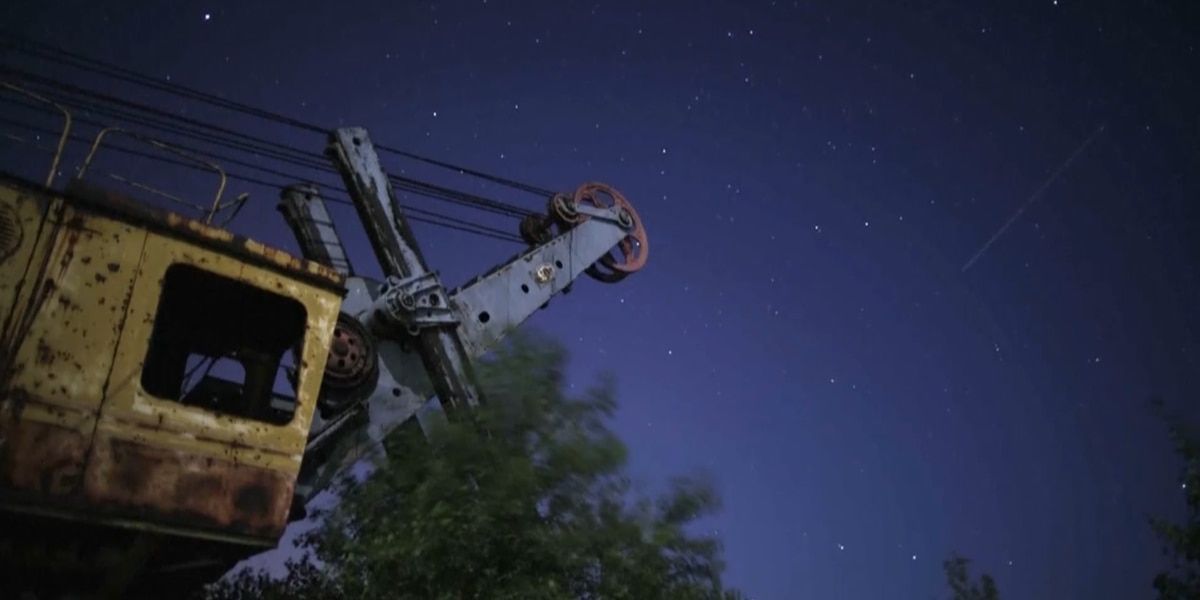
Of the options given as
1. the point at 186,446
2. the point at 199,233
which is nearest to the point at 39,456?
the point at 186,446

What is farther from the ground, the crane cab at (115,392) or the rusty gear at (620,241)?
the rusty gear at (620,241)

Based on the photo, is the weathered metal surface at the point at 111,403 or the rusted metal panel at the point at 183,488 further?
the rusted metal panel at the point at 183,488

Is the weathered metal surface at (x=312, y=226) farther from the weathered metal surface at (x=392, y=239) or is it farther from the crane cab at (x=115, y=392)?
the crane cab at (x=115, y=392)

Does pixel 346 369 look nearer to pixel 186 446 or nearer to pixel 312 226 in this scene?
pixel 312 226

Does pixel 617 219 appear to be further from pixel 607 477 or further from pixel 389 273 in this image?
pixel 607 477

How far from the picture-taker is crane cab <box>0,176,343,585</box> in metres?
4.64

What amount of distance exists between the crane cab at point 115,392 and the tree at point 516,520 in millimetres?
882

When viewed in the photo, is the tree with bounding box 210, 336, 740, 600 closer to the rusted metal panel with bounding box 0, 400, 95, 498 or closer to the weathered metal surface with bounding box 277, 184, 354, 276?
the rusted metal panel with bounding box 0, 400, 95, 498

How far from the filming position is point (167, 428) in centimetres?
516

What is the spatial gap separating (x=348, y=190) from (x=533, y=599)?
7.00m

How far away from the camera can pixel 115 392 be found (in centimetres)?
498

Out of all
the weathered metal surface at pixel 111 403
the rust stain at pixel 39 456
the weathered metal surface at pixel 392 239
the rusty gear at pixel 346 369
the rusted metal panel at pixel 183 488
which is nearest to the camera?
the rust stain at pixel 39 456

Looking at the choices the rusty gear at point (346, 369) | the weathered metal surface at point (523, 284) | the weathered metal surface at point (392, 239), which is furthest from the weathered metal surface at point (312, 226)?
the weathered metal surface at point (523, 284)

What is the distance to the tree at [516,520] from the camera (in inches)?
217
